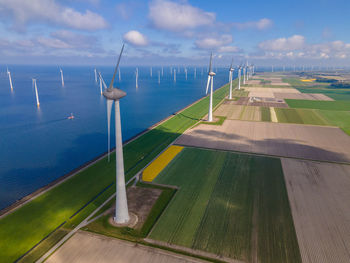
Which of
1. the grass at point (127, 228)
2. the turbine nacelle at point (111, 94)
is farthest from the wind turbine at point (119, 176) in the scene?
the grass at point (127, 228)

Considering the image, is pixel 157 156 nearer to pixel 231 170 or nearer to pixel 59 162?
pixel 231 170

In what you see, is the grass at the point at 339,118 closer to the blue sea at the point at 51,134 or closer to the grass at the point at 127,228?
the blue sea at the point at 51,134

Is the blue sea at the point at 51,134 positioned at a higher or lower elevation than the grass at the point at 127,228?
higher

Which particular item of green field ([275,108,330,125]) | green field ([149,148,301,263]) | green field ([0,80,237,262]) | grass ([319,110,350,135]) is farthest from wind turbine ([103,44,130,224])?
green field ([275,108,330,125])

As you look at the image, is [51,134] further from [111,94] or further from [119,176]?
[111,94]

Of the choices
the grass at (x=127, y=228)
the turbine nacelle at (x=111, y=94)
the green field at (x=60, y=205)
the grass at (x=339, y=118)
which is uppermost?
the turbine nacelle at (x=111, y=94)

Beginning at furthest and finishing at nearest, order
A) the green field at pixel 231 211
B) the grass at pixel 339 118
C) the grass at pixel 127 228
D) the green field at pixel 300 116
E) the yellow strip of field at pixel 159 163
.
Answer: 1. the green field at pixel 300 116
2. the grass at pixel 339 118
3. the yellow strip of field at pixel 159 163
4. the grass at pixel 127 228
5. the green field at pixel 231 211

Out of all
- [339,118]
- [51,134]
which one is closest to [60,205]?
[51,134]

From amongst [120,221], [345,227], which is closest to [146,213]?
[120,221]
